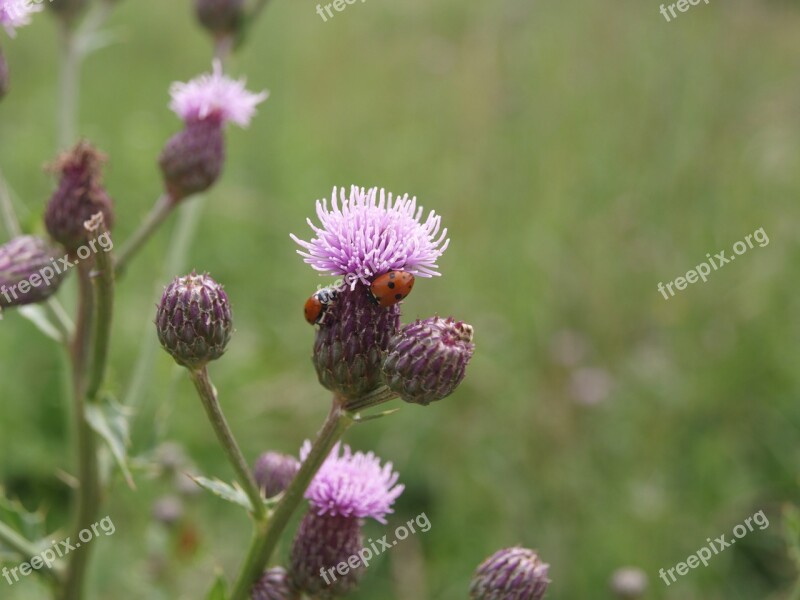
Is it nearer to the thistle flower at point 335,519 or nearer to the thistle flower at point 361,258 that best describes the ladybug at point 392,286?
the thistle flower at point 361,258

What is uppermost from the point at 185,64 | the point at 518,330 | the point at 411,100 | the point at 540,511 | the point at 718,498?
the point at 185,64

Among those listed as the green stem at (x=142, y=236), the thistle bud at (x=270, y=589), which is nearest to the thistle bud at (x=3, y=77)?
the green stem at (x=142, y=236)

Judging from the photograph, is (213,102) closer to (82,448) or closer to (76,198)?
(76,198)

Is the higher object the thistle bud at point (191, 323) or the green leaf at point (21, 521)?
the thistle bud at point (191, 323)

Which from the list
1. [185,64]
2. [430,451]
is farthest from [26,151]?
[430,451]

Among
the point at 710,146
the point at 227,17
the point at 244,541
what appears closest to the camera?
the point at 227,17

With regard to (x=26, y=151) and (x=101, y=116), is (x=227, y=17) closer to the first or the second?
(x=26, y=151)
